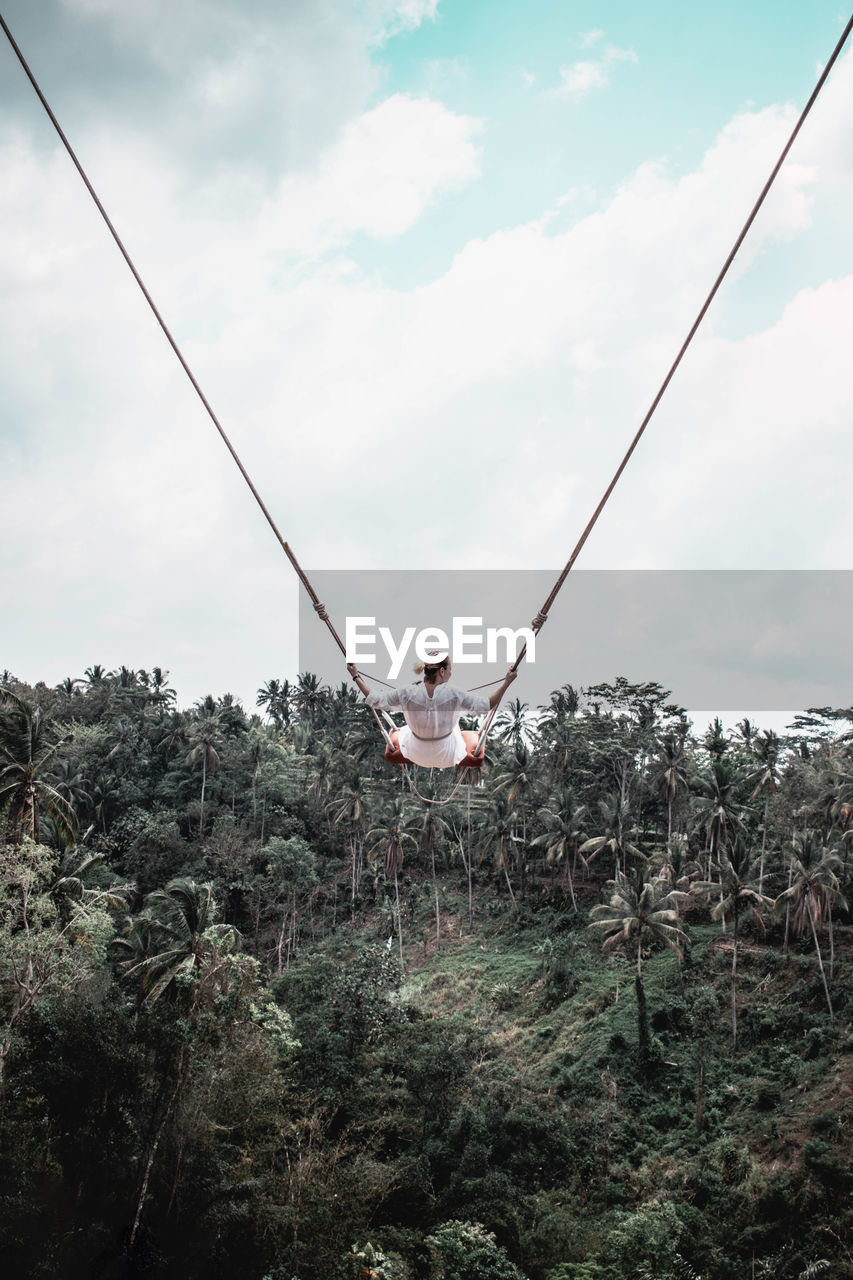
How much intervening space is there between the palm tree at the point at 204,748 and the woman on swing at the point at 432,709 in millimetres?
37519

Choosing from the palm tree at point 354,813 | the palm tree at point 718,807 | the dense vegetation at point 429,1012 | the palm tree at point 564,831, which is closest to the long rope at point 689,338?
the dense vegetation at point 429,1012

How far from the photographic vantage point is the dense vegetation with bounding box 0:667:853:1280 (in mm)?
13242

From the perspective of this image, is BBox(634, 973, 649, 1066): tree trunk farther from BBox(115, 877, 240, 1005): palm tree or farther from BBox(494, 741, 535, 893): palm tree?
BBox(115, 877, 240, 1005): palm tree

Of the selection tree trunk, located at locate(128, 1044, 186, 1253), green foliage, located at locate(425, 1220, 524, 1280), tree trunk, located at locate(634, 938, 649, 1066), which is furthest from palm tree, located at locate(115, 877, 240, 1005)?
tree trunk, located at locate(634, 938, 649, 1066)

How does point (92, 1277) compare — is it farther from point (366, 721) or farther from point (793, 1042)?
point (366, 721)

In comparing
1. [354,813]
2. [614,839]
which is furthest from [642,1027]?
[354,813]

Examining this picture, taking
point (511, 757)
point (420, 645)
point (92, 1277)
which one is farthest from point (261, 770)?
point (420, 645)

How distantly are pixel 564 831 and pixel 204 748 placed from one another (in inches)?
801

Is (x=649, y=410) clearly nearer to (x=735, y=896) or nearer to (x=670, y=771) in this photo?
(x=735, y=896)

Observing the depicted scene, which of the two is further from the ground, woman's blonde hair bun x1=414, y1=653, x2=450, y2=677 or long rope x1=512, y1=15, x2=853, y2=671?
long rope x1=512, y1=15, x2=853, y2=671

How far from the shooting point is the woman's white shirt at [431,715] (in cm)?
465

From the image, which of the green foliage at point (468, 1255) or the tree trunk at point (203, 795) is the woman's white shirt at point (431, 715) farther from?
the tree trunk at point (203, 795)

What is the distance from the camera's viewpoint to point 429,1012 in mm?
24656

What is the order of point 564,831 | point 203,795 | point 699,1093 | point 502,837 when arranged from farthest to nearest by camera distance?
point 203,795 → point 502,837 → point 564,831 → point 699,1093
